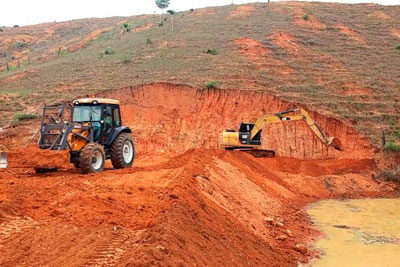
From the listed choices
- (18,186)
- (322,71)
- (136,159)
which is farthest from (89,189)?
(322,71)

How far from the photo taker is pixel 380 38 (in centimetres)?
4134

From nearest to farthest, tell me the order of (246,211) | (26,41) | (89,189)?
1. (89,189)
2. (246,211)
3. (26,41)

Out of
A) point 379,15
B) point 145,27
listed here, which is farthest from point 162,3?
point 379,15

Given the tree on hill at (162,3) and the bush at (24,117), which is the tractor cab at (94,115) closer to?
the bush at (24,117)

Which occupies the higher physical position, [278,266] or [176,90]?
[176,90]

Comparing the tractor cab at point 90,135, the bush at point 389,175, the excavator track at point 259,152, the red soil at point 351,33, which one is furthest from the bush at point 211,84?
the red soil at point 351,33

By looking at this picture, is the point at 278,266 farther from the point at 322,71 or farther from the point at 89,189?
the point at 322,71

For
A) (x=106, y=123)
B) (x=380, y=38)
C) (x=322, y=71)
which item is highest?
Answer: (x=380, y=38)

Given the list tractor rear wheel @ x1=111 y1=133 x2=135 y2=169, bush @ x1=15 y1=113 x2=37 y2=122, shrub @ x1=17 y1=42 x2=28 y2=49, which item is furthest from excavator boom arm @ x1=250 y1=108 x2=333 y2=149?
shrub @ x1=17 y1=42 x2=28 y2=49

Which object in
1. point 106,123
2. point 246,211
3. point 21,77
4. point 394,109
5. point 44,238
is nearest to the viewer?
point 44,238

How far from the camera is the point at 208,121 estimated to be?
84.0 feet

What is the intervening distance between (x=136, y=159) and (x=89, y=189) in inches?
416

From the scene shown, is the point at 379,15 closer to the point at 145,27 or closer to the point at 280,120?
the point at 145,27

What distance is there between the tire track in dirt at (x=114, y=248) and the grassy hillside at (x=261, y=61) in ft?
62.7
